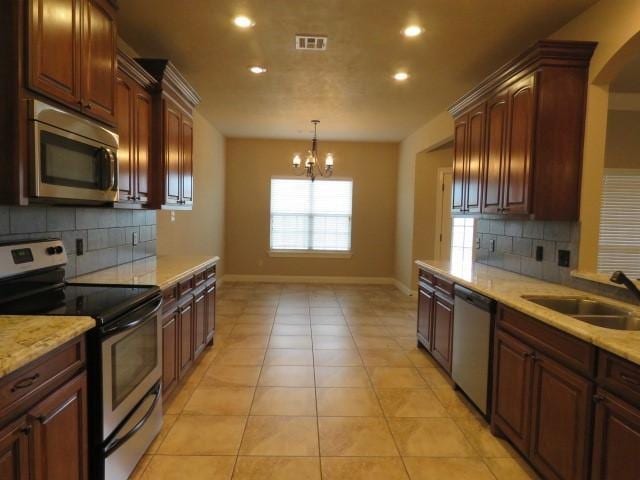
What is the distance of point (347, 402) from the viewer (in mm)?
2928

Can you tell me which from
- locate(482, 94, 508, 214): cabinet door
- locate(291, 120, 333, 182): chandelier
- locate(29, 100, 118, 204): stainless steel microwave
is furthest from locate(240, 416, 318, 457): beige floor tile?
locate(291, 120, 333, 182): chandelier

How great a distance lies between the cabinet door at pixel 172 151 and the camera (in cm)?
335

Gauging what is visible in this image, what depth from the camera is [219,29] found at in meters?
3.02

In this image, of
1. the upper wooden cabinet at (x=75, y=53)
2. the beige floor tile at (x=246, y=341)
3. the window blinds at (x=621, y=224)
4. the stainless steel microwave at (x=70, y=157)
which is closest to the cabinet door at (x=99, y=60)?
the upper wooden cabinet at (x=75, y=53)

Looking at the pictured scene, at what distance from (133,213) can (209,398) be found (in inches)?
68.7

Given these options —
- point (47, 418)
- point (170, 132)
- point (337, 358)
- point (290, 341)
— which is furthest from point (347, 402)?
point (170, 132)

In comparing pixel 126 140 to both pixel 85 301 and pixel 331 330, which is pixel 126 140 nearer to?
pixel 85 301

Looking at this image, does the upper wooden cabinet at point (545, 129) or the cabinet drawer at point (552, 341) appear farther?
the upper wooden cabinet at point (545, 129)

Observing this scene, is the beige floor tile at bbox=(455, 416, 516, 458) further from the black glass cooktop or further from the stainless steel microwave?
the stainless steel microwave

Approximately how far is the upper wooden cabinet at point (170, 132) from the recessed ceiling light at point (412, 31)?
187 cm

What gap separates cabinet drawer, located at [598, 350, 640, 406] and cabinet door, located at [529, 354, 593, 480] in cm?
10

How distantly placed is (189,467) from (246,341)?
208 cm

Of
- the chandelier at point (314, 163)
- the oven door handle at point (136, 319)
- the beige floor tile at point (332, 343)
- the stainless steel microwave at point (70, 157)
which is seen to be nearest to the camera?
the stainless steel microwave at point (70, 157)

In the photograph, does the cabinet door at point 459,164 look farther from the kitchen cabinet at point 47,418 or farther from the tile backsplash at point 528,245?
the kitchen cabinet at point 47,418
